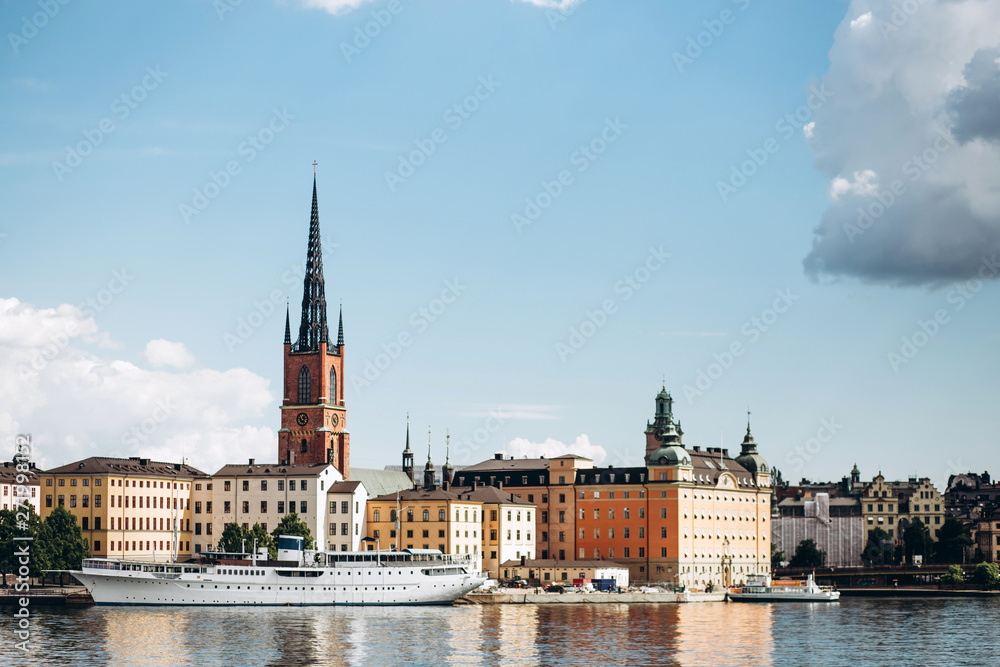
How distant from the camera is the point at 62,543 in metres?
143

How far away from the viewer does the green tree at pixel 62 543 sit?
141125 millimetres

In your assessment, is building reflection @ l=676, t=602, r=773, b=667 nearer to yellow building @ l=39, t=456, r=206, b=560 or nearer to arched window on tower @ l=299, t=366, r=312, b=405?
yellow building @ l=39, t=456, r=206, b=560

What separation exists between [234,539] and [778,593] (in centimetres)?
6215

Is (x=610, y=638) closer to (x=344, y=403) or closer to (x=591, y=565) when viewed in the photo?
(x=591, y=565)

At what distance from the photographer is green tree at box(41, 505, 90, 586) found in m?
141

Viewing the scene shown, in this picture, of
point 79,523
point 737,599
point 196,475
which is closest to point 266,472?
point 196,475

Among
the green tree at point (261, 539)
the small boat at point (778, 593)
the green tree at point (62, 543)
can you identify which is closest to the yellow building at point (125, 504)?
the green tree at point (62, 543)

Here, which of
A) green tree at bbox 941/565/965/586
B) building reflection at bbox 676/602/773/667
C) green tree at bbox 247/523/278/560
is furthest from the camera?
green tree at bbox 941/565/965/586

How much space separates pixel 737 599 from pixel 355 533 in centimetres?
4545

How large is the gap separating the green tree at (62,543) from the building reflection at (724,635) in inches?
2366

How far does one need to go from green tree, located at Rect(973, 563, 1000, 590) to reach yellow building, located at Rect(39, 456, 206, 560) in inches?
3910

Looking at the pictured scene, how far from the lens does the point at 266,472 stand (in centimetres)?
17325

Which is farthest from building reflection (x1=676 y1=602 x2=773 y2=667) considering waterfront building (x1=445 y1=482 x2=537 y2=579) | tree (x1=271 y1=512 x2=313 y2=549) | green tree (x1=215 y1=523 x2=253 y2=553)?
green tree (x1=215 y1=523 x2=253 y2=553)

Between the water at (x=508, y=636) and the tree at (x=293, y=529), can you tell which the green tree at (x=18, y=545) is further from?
the tree at (x=293, y=529)
